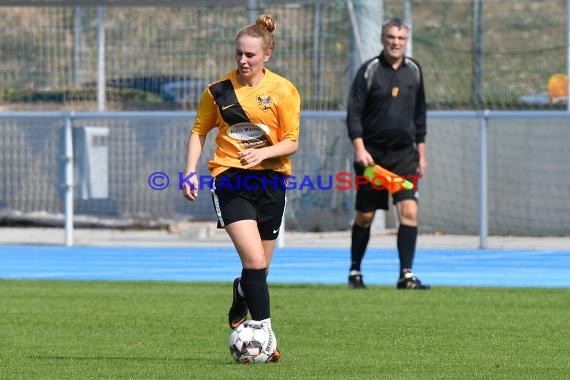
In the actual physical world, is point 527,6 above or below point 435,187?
above

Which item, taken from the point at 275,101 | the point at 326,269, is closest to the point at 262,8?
the point at 326,269

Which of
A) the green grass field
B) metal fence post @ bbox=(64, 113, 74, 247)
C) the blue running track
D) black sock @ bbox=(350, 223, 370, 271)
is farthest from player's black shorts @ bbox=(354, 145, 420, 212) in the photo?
metal fence post @ bbox=(64, 113, 74, 247)

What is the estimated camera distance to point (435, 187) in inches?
795

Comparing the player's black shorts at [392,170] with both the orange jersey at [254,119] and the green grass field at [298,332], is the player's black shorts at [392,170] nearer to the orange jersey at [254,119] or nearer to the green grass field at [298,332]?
the green grass field at [298,332]

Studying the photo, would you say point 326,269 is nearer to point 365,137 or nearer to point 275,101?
point 365,137

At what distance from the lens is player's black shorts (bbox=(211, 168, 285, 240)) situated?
8.05 m

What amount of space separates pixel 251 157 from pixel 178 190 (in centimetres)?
1345

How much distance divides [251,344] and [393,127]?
5.02m

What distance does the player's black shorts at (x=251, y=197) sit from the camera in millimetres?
8047

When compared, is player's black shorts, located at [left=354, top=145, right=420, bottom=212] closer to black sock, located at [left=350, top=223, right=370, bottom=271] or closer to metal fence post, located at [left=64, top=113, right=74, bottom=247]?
black sock, located at [left=350, top=223, right=370, bottom=271]

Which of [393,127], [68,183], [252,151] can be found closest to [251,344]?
[252,151]

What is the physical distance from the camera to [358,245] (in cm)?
1272

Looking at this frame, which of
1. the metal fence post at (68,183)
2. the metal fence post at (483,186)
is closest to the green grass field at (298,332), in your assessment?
the metal fence post at (483,186)

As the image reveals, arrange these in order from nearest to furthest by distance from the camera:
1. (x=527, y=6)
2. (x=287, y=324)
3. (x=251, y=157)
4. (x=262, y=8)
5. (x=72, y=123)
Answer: (x=251, y=157) < (x=287, y=324) < (x=262, y=8) < (x=72, y=123) < (x=527, y=6)
